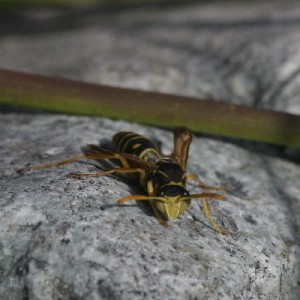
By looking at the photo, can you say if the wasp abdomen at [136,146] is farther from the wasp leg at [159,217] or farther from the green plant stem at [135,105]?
the wasp leg at [159,217]

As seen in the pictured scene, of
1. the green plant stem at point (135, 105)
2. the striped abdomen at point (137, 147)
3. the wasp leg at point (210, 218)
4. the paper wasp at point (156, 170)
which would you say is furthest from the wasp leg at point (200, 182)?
the green plant stem at point (135, 105)

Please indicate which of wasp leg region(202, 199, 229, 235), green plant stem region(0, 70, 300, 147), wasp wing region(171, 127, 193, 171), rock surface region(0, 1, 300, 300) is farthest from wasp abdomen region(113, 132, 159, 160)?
wasp leg region(202, 199, 229, 235)

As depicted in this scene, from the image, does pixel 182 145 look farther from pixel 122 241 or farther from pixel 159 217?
pixel 122 241

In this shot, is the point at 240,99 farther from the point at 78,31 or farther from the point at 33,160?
the point at 78,31

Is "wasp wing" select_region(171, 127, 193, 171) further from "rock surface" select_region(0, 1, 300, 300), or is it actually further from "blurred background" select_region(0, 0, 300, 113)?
"blurred background" select_region(0, 0, 300, 113)

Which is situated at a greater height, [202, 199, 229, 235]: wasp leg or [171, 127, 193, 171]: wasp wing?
[171, 127, 193, 171]: wasp wing

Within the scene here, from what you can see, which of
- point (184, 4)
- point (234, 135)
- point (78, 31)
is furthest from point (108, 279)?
point (184, 4)

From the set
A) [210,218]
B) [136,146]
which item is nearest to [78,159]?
[136,146]
